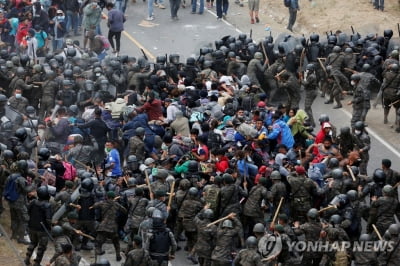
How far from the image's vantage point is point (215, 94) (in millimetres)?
27578

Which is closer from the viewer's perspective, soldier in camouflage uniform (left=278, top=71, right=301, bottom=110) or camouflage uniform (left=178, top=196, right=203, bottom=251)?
camouflage uniform (left=178, top=196, right=203, bottom=251)

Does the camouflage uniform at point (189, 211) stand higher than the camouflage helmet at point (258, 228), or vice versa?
the camouflage helmet at point (258, 228)

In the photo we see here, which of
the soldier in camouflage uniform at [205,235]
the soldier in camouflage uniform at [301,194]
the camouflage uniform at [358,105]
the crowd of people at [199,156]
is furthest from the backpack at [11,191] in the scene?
the camouflage uniform at [358,105]

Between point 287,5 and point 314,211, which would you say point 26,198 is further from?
point 287,5

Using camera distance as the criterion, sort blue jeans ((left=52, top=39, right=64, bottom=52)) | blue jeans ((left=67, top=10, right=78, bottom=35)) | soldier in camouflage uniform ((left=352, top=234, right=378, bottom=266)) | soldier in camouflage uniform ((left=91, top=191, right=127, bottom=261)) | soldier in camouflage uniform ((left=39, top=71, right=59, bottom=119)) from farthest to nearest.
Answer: blue jeans ((left=67, top=10, right=78, bottom=35)), blue jeans ((left=52, top=39, right=64, bottom=52)), soldier in camouflage uniform ((left=39, top=71, right=59, bottom=119)), soldier in camouflage uniform ((left=91, top=191, right=127, bottom=261)), soldier in camouflage uniform ((left=352, top=234, right=378, bottom=266))

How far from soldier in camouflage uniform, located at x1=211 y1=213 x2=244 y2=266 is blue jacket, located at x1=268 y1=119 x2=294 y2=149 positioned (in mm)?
4379

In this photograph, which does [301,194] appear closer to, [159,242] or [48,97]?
[159,242]

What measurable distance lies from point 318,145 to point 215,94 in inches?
119

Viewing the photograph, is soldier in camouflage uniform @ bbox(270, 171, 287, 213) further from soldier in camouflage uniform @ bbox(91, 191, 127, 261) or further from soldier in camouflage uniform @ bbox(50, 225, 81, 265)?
soldier in camouflage uniform @ bbox(50, 225, 81, 265)

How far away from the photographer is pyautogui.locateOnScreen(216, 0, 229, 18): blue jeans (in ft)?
121

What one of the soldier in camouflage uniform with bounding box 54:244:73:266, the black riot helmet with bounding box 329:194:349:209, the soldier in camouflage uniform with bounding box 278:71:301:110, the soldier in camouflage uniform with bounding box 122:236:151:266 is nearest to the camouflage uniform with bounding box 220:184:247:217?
the black riot helmet with bounding box 329:194:349:209

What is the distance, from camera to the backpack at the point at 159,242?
2130 centimetres

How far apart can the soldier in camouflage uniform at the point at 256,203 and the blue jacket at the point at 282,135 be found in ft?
9.22

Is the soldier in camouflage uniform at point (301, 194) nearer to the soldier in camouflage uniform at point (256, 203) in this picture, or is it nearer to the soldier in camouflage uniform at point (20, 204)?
the soldier in camouflage uniform at point (256, 203)
